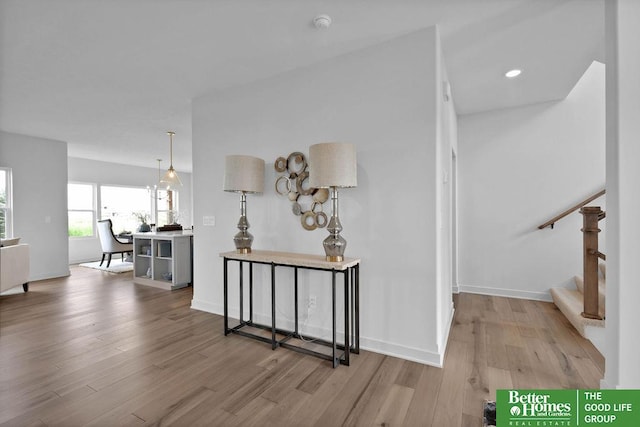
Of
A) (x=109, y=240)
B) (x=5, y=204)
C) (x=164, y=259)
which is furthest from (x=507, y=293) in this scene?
(x=5, y=204)

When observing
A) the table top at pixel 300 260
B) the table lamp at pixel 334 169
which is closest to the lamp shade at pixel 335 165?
the table lamp at pixel 334 169

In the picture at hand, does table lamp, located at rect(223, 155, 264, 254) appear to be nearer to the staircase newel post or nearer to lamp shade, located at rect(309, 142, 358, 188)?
lamp shade, located at rect(309, 142, 358, 188)

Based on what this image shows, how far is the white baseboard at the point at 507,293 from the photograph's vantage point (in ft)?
12.0

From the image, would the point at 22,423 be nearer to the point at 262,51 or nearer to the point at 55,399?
the point at 55,399

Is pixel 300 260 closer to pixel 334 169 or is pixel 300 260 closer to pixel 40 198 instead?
pixel 334 169

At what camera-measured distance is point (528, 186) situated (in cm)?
375

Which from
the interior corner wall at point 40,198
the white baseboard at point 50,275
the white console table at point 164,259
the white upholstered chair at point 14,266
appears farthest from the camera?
the white baseboard at point 50,275

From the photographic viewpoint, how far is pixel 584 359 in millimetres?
2211

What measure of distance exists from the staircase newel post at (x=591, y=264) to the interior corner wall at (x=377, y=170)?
4.95ft

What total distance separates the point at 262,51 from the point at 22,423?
2.86m

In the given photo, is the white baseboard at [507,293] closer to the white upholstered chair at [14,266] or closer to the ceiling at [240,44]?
the ceiling at [240,44]

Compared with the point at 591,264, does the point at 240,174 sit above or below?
above

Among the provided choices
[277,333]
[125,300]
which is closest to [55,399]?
[277,333]
